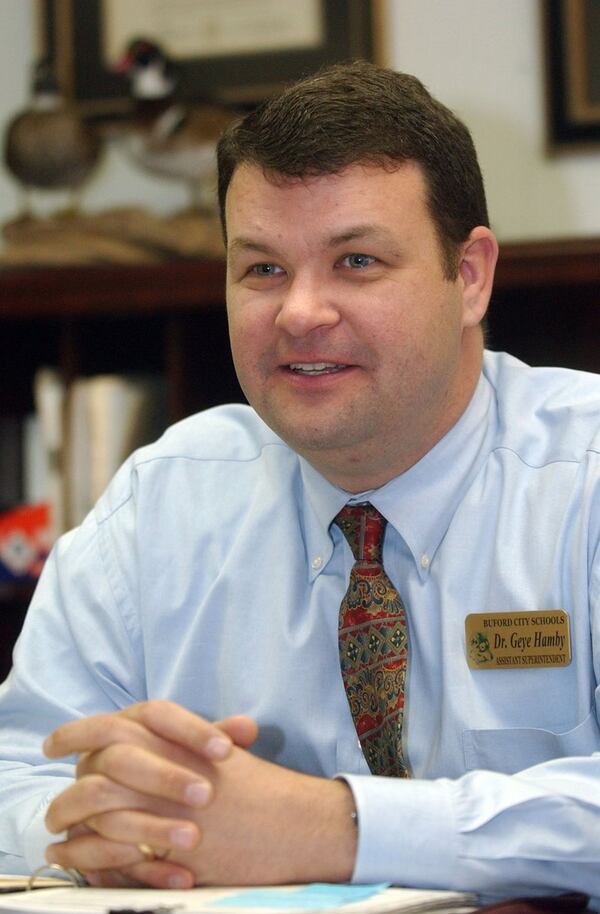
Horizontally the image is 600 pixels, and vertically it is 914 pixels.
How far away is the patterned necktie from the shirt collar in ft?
0.19

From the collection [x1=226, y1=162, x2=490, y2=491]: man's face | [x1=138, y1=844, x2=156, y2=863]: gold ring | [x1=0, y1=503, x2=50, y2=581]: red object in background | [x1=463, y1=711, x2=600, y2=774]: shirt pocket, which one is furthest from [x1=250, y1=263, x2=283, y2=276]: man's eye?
[x1=0, y1=503, x2=50, y2=581]: red object in background

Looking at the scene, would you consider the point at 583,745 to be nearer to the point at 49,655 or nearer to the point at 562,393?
the point at 562,393

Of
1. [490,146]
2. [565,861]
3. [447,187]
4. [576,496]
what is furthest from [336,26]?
[565,861]

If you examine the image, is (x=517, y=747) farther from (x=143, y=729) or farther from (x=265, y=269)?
(x=265, y=269)

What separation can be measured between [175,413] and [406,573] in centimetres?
116

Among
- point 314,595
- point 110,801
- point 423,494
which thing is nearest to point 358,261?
point 423,494

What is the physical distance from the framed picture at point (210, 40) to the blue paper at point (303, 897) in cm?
200

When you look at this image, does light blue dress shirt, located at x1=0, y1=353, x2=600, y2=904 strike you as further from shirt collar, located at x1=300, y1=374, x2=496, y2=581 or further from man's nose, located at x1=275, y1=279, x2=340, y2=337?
man's nose, located at x1=275, y1=279, x2=340, y2=337

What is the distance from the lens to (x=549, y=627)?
1421 mm

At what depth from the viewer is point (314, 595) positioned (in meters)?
1.54

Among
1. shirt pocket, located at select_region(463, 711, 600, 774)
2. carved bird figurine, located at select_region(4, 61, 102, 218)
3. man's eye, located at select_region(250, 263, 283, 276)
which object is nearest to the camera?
shirt pocket, located at select_region(463, 711, 600, 774)

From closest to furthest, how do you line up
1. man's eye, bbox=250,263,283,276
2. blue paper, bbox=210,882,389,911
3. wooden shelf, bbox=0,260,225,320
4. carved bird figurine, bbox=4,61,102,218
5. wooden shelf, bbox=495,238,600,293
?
blue paper, bbox=210,882,389,911
man's eye, bbox=250,263,283,276
wooden shelf, bbox=495,238,600,293
wooden shelf, bbox=0,260,225,320
carved bird figurine, bbox=4,61,102,218

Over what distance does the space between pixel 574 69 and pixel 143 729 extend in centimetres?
194

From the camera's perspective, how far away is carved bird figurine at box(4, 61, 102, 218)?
276 centimetres
